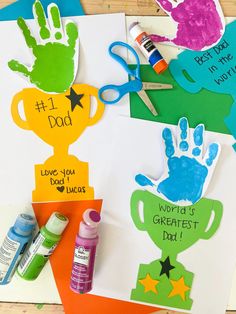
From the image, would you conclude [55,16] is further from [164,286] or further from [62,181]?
[164,286]

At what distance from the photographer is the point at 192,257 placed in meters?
0.75

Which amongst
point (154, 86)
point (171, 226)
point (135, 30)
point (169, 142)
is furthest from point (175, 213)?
point (135, 30)

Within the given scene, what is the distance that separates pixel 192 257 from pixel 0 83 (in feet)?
1.54

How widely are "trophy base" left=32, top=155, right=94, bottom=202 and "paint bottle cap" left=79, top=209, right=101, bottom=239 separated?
0.05 metres

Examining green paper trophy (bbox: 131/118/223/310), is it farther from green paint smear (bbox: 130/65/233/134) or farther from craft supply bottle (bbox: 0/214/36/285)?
craft supply bottle (bbox: 0/214/36/285)

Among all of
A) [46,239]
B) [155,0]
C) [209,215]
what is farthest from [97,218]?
[155,0]

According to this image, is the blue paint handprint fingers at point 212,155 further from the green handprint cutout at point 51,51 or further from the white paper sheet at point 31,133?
the green handprint cutout at point 51,51

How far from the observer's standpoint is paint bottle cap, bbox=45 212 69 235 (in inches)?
27.8

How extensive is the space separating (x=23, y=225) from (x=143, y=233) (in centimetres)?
22

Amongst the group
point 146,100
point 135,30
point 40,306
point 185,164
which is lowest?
point 40,306

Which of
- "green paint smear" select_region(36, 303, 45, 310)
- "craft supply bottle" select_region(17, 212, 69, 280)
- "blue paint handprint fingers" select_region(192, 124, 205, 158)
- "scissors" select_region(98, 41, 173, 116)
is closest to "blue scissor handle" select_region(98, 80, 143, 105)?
"scissors" select_region(98, 41, 173, 116)

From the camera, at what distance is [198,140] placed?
73 centimetres

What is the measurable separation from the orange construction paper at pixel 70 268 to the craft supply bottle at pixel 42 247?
0.02 meters

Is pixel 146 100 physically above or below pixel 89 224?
above
